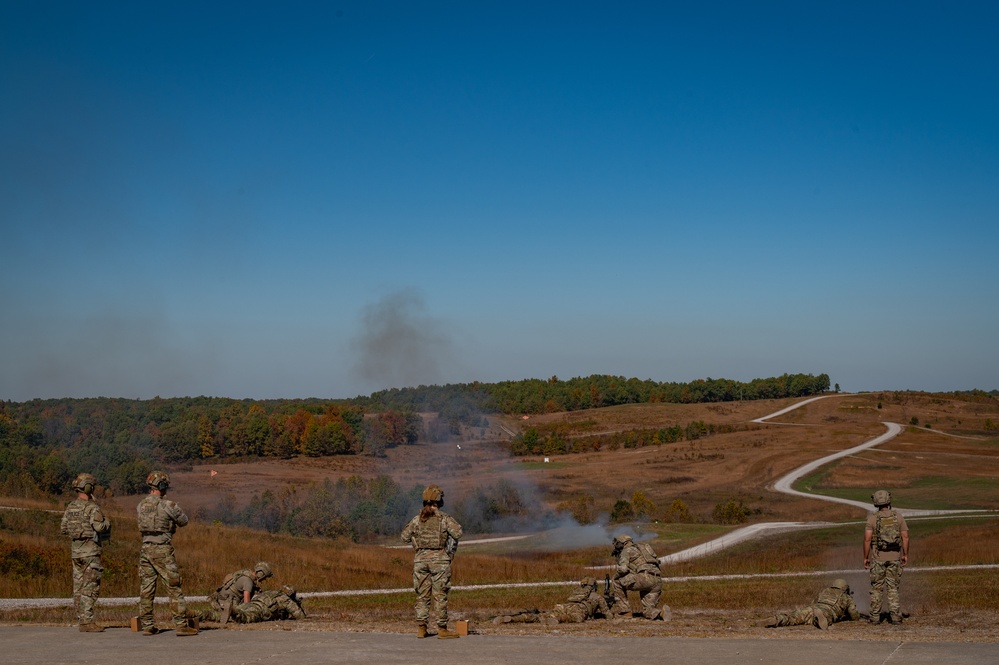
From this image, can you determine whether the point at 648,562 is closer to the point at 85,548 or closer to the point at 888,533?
the point at 888,533

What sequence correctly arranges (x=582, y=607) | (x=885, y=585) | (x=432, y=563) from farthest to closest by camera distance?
(x=582, y=607) < (x=885, y=585) < (x=432, y=563)

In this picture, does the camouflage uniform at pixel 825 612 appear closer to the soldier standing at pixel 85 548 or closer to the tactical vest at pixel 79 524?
the soldier standing at pixel 85 548

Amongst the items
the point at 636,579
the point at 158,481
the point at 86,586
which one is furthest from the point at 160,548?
the point at 636,579

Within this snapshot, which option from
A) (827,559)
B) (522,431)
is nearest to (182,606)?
(827,559)

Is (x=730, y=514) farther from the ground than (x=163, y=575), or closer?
closer

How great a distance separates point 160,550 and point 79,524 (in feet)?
5.31

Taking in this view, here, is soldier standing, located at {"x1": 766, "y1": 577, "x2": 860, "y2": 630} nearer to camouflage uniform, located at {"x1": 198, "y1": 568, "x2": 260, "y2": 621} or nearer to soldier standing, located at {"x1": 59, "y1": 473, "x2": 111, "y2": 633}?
camouflage uniform, located at {"x1": 198, "y1": 568, "x2": 260, "y2": 621}

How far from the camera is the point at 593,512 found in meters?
58.9

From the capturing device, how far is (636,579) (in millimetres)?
16703

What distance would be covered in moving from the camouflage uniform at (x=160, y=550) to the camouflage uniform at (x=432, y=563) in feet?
11.1

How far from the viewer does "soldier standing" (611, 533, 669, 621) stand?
54.4 ft

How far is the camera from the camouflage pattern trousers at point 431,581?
13711mm

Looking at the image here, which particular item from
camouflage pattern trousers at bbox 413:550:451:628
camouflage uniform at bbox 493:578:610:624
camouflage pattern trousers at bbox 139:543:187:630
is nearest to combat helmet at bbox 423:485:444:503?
camouflage pattern trousers at bbox 413:550:451:628

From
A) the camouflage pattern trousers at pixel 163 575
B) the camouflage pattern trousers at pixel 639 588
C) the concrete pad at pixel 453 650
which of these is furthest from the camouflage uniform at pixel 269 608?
the camouflage pattern trousers at pixel 639 588
